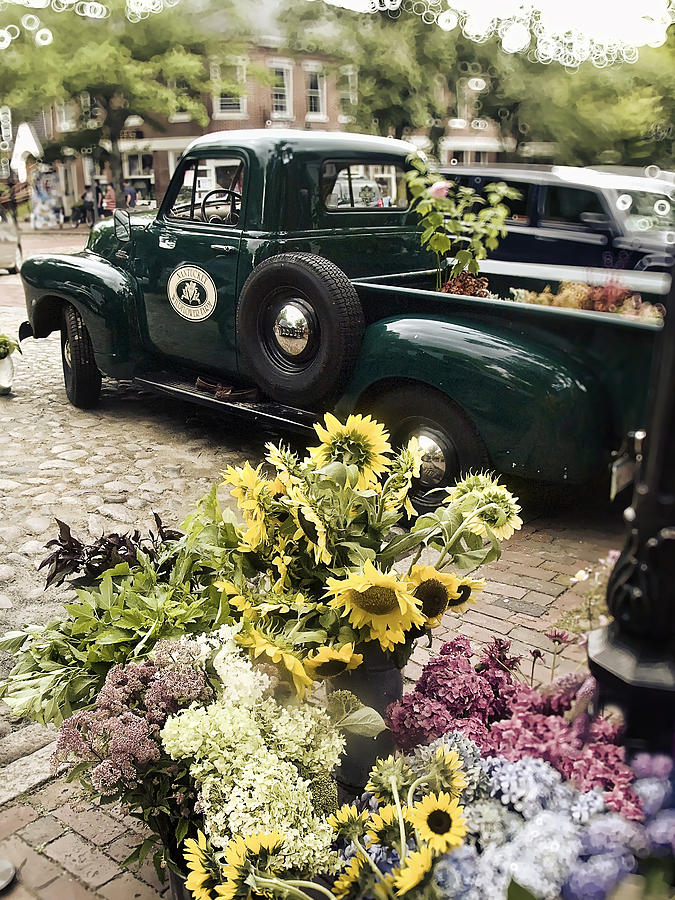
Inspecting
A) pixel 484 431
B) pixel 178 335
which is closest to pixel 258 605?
pixel 484 431

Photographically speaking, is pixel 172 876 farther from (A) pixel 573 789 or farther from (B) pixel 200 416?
(B) pixel 200 416

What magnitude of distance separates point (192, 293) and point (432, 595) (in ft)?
9.66

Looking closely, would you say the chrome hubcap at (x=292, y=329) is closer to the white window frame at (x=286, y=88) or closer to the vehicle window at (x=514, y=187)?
the vehicle window at (x=514, y=187)

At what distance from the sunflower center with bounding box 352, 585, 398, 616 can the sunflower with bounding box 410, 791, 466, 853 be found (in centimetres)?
33

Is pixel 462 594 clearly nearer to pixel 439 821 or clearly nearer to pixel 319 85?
pixel 439 821

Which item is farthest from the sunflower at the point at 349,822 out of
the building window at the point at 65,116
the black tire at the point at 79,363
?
the black tire at the point at 79,363

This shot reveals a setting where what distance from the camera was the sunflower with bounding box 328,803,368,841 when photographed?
137 cm

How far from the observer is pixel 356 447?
5.34ft

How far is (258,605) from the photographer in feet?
5.41

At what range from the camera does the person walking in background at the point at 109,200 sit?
2363 mm

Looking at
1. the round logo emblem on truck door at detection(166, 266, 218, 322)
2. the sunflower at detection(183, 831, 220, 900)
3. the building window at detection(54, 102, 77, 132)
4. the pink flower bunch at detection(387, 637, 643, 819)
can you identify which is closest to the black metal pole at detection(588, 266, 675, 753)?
the pink flower bunch at detection(387, 637, 643, 819)

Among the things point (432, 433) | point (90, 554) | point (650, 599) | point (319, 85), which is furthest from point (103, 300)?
point (650, 599)

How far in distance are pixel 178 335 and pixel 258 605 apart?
2870mm

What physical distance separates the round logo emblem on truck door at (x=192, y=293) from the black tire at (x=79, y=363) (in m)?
1.03
